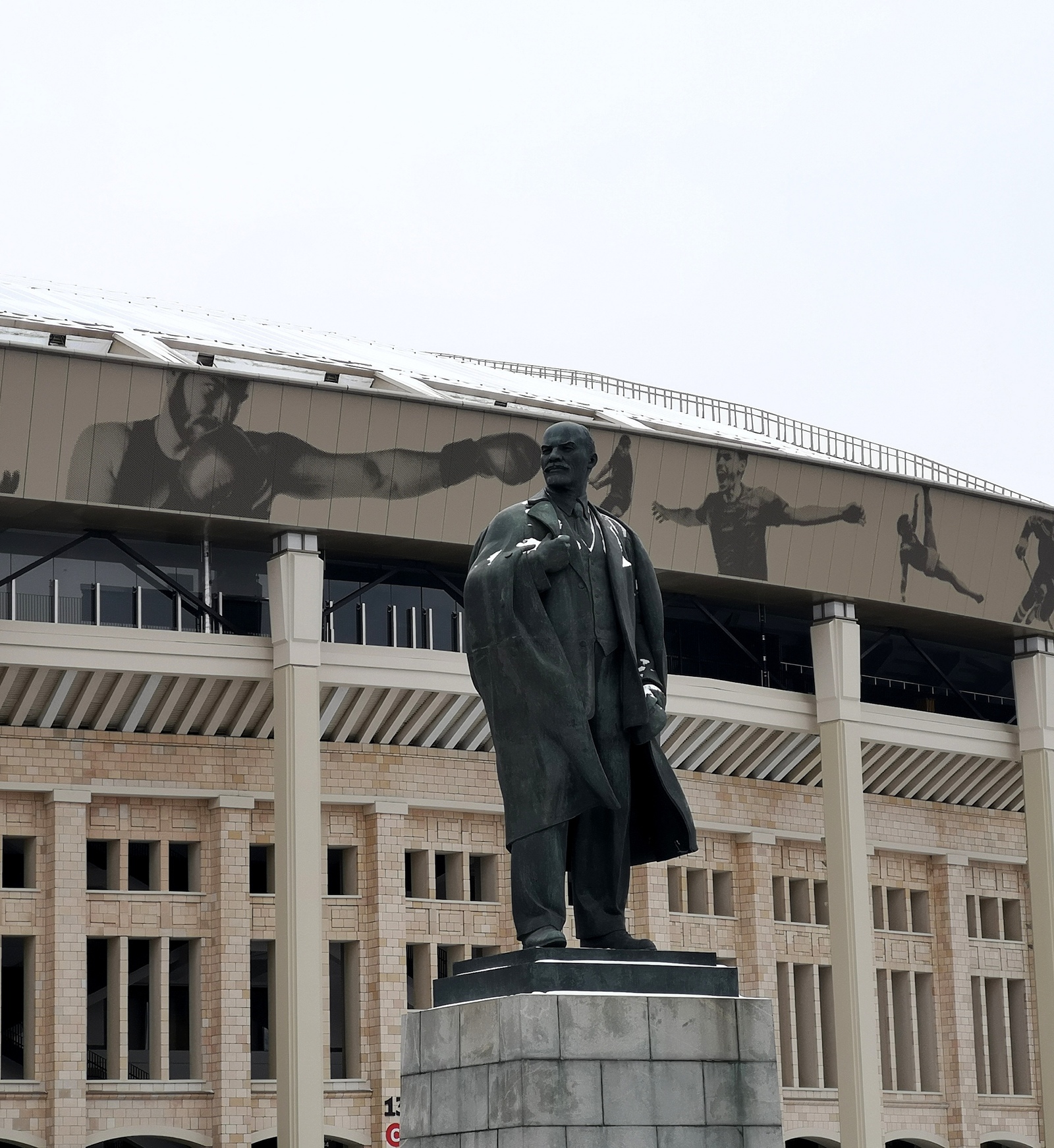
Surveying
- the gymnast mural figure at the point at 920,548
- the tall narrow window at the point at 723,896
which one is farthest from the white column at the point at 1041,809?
the tall narrow window at the point at 723,896

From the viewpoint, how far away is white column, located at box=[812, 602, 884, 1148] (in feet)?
95.0

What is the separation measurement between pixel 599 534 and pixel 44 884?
17553 mm

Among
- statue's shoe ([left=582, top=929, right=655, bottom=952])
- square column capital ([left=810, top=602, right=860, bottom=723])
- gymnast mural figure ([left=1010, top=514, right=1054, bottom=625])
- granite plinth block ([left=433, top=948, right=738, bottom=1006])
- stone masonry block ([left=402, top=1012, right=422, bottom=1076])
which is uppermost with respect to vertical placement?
gymnast mural figure ([left=1010, top=514, right=1054, bottom=625])

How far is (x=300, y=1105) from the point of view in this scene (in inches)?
975

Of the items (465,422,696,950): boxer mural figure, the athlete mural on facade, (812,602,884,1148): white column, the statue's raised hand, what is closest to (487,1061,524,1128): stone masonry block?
(465,422,696,950): boxer mural figure

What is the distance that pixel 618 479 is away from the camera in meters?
27.7

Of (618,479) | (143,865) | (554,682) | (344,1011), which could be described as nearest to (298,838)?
(143,865)

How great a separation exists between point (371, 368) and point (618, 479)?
18.2 ft

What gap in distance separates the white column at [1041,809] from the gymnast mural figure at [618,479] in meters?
8.23

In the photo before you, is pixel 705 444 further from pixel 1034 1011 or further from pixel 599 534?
pixel 599 534

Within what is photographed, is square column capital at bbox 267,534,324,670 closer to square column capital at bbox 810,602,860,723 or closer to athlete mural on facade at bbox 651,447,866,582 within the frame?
athlete mural on facade at bbox 651,447,866,582

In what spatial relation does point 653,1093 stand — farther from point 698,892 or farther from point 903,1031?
point 903,1031

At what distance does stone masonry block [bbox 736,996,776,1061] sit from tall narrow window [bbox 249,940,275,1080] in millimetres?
18226

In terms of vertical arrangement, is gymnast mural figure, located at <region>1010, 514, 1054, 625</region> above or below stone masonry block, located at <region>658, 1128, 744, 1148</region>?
above
